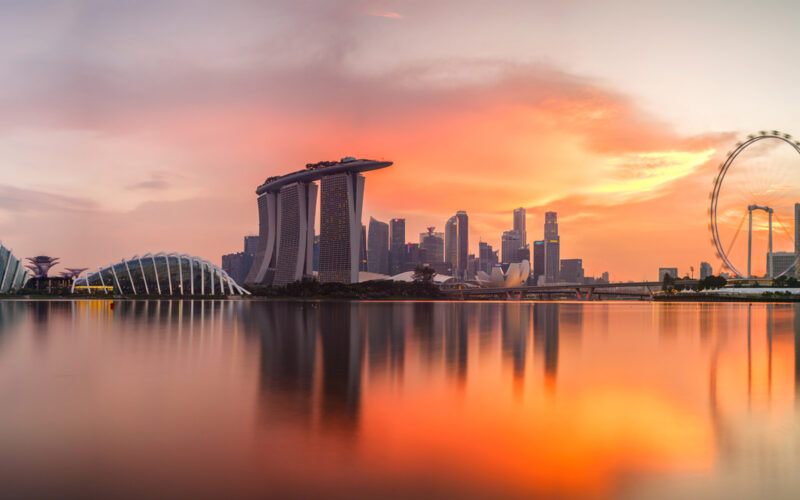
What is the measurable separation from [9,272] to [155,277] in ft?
129

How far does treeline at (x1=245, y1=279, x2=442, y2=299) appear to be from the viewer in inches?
5674

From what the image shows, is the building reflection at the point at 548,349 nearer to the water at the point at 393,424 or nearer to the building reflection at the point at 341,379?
the water at the point at 393,424

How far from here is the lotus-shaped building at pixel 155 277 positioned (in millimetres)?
149375

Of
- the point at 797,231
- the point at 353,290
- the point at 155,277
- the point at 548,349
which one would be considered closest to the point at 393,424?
the point at 548,349

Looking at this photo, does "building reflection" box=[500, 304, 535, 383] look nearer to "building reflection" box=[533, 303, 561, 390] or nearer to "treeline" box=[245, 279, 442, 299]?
"building reflection" box=[533, 303, 561, 390]

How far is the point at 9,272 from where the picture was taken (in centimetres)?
15412

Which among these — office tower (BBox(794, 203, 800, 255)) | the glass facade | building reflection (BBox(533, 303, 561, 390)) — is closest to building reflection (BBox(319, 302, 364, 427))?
building reflection (BBox(533, 303, 561, 390))

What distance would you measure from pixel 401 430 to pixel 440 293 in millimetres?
167535

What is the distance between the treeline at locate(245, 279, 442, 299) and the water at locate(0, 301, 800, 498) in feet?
384

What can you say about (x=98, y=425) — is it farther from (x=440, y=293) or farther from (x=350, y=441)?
(x=440, y=293)

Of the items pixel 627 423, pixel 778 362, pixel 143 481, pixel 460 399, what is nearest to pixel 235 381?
pixel 460 399

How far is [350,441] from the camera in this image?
37.4 ft

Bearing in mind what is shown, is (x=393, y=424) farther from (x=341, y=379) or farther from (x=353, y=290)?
(x=353, y=290)

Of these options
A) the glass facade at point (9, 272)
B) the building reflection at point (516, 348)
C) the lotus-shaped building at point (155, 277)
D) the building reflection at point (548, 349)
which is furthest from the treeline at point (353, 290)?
the building reflection at point (548, 349)
